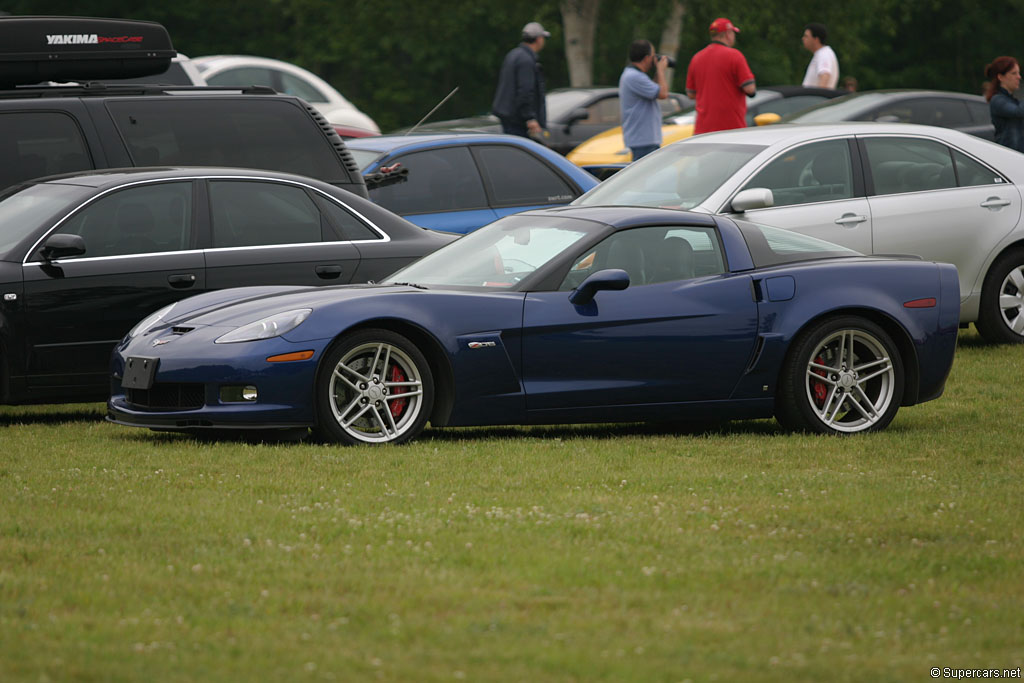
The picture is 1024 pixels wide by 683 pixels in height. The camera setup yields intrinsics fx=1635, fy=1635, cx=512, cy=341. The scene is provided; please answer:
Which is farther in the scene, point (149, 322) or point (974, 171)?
point (974, 171)

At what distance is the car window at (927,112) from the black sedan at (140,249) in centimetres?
951

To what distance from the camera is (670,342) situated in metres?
8.55

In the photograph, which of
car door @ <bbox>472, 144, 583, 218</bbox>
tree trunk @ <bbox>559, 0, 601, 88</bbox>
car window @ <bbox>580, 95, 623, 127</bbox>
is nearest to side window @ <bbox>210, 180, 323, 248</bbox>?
car door @ <bbox>472, 144, 583, 218</bbox>

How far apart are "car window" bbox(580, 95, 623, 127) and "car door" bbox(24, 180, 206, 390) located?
50.5ft

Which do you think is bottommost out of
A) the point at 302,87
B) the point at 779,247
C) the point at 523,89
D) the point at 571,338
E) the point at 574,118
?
the point at 571,338

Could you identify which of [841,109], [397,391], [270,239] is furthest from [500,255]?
[841,109]

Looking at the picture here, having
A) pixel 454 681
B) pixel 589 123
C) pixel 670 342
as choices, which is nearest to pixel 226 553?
pixel 454 681

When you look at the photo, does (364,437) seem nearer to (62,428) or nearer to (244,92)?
(62,428)

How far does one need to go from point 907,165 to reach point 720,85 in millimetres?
4141

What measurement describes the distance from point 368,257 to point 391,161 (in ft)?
12.2

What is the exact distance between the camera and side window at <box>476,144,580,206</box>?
1345 cm

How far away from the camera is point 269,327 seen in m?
8.10

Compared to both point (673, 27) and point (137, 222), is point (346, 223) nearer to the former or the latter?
point (137, 222)

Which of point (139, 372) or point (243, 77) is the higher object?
point (243, 77)
